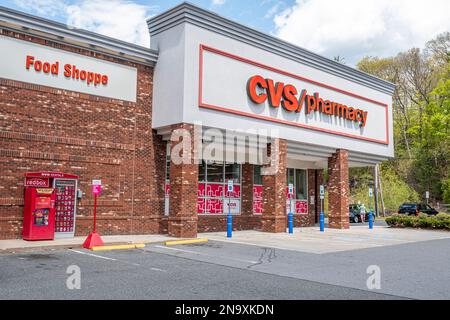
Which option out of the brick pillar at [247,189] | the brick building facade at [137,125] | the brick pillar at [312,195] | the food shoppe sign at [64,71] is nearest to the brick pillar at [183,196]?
the brick building facade at [137,125]

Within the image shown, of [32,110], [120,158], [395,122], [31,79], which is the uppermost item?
[395,122]

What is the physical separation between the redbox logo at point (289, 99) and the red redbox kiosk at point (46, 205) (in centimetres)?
947

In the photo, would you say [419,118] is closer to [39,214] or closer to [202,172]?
[202,172]

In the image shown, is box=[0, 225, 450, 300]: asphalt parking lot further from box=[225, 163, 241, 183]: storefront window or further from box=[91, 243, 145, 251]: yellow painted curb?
box=[225, 163, 241, 183]: storefront window

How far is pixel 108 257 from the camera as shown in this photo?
40.8 feet

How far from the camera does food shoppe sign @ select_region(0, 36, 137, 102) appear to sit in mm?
15641

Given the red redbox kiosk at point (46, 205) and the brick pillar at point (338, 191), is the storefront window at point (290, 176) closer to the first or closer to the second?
the brick pillar at point (338, 191)

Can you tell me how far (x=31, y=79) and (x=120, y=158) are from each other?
15.0 feet

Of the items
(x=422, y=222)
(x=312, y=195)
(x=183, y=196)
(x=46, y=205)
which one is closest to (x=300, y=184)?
(x=312, y=195)

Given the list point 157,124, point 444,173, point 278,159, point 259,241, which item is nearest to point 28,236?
Answer: point 157,124

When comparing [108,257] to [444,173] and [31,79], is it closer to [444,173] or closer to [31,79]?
[31,79]

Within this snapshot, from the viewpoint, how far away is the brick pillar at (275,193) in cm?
2183
